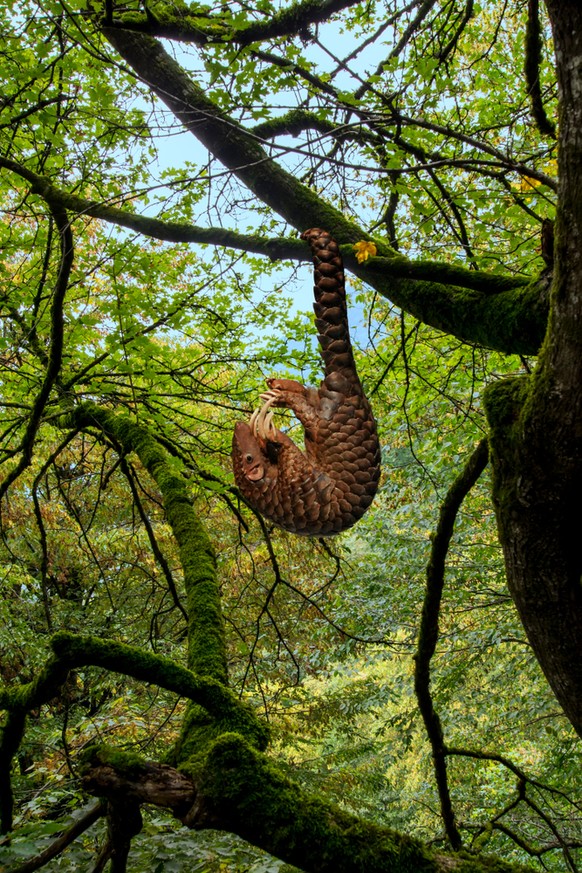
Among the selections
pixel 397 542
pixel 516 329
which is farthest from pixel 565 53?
pixel 397 542

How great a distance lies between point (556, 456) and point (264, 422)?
775 millimetres

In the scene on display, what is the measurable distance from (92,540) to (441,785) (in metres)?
6.28

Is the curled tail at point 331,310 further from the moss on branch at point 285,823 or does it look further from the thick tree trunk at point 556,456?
the moss on branch at point 285,823

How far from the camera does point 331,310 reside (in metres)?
1.95

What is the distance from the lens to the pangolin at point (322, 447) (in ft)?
6.03

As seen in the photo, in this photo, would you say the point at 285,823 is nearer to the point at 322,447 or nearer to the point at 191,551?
the point at 322,447

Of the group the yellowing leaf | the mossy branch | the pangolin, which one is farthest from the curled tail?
the mossy branch

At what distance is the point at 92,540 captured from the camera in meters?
8.36

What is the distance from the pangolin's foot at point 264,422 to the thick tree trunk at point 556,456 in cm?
60

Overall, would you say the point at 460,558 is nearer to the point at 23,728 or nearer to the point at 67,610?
the point at 67,610

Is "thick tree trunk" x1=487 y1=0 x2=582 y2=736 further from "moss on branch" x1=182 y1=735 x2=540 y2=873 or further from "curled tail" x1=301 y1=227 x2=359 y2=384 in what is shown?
"moss on branch" x1=182 y1=735 x2=540 y2=873

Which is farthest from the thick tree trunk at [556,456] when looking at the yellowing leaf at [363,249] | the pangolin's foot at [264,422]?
the yellowing leaf at [363,249]

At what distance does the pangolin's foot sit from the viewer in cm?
189

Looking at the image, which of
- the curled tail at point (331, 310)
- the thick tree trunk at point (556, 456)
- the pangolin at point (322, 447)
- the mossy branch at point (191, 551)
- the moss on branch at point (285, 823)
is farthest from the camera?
the mossy branch at point (191, 551)
